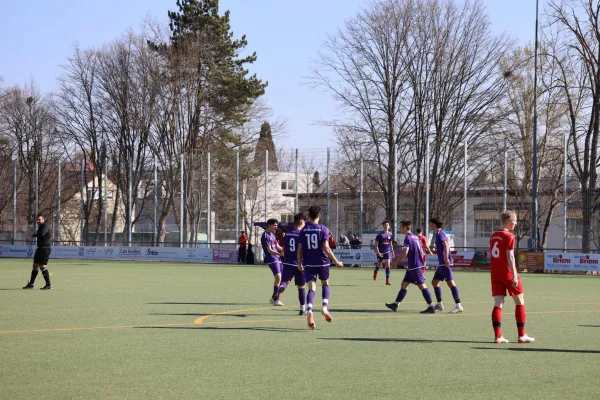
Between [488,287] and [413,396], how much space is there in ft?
66.4

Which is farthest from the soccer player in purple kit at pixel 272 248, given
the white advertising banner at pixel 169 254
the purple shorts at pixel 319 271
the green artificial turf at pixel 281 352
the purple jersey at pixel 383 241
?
the white advertising banner at pixel 169 254

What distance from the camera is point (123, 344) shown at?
11.9 m

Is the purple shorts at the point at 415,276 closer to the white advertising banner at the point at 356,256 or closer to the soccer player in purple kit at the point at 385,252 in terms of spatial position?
the soccer player in purple kit at the point at 385,252

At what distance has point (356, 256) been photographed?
4728cm

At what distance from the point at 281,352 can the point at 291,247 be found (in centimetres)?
677

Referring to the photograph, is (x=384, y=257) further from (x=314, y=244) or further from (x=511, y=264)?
(x=511, y=264)

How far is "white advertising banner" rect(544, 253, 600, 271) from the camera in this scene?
41.3 metres

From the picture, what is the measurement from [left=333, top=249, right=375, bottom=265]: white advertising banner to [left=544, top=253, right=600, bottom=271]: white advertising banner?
941 centimetres

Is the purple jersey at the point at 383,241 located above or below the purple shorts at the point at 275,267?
above

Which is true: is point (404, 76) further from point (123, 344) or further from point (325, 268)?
point (123, 344)

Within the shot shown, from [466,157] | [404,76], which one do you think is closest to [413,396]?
[466,157]

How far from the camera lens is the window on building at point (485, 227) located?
199 feet

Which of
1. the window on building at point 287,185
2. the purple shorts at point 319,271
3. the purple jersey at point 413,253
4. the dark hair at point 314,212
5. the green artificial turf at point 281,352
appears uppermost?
the window on building at point 287,185

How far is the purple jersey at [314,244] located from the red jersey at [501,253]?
124 inches
